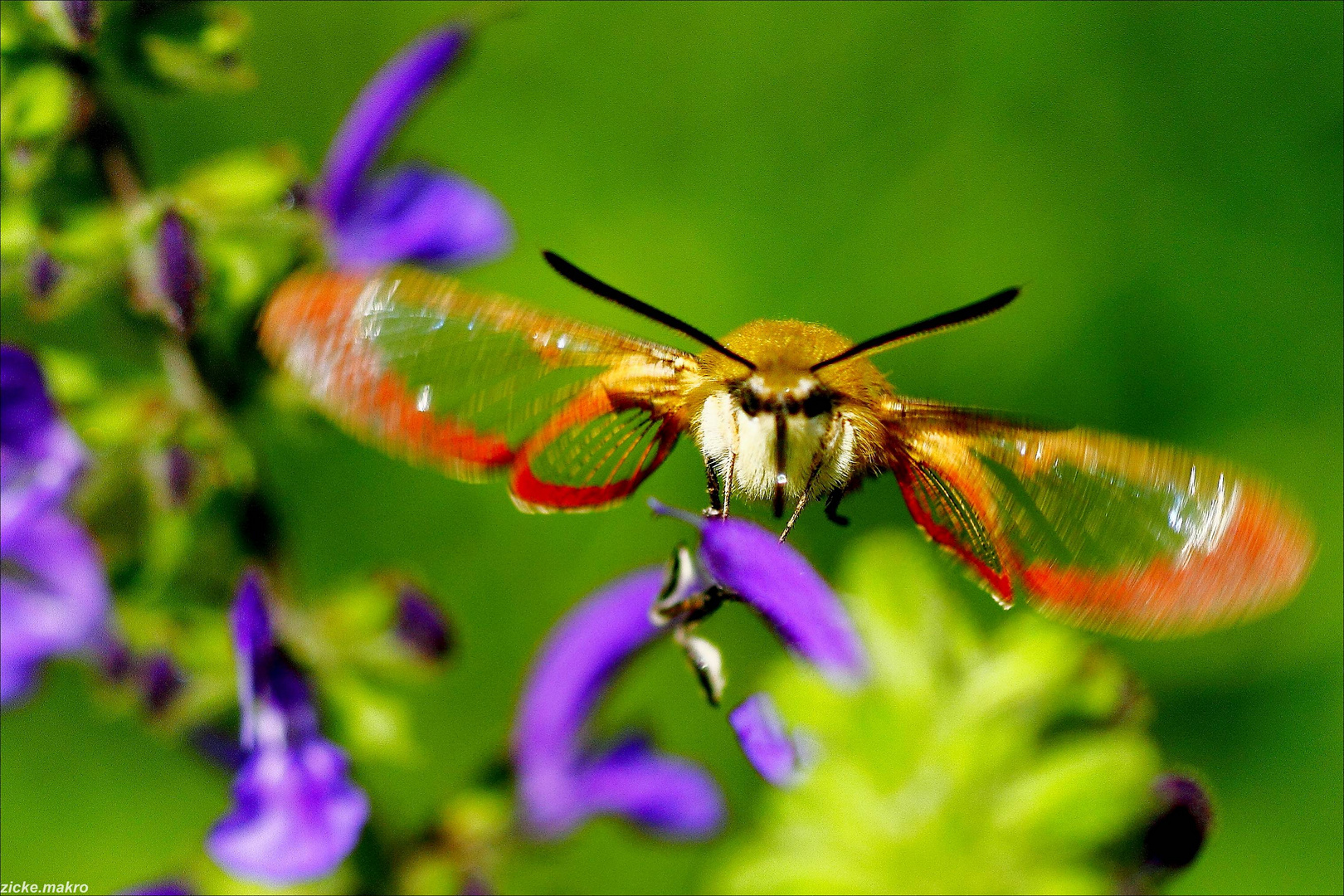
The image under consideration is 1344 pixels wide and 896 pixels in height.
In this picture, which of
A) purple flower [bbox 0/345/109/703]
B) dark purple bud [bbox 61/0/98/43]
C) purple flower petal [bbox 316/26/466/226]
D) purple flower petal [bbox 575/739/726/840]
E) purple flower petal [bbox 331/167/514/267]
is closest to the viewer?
dark purple bud [bbox 61/0/98/43]

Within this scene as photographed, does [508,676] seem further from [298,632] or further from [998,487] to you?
[998,487]

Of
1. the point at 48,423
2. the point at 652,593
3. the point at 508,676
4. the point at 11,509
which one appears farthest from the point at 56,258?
the point at 508,676

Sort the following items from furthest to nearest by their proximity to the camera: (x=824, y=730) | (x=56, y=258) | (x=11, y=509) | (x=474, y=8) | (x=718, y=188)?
(x=474, y=8)
(x=718, y=188)
(x=11, y=509)
(x=56, y=258)
(x=824, y=730)

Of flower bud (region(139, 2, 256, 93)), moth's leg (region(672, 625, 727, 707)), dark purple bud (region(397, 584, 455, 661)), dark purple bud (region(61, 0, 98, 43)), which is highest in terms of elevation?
flower bud (region(139, 2, 256, 93))

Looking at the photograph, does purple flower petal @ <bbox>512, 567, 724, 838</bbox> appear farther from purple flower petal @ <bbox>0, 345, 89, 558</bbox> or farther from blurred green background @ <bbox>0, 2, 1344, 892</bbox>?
blurred green background @ <bbox>0, 2, 1344, 892</bbox>

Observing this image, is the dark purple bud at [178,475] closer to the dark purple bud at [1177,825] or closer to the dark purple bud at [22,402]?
the dark purple bud at [22,402]

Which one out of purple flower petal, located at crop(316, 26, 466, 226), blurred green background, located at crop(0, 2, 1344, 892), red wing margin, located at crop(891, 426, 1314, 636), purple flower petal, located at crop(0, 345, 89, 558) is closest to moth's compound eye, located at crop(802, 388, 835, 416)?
red wing margin, located at crop(891, 426, 1314, 636)

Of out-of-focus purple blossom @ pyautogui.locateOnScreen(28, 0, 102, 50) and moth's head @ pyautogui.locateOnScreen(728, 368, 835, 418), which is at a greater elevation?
out-of-focus purple blossom @ pyautogui.locateOnScreen(28, 0, 102, 50)
